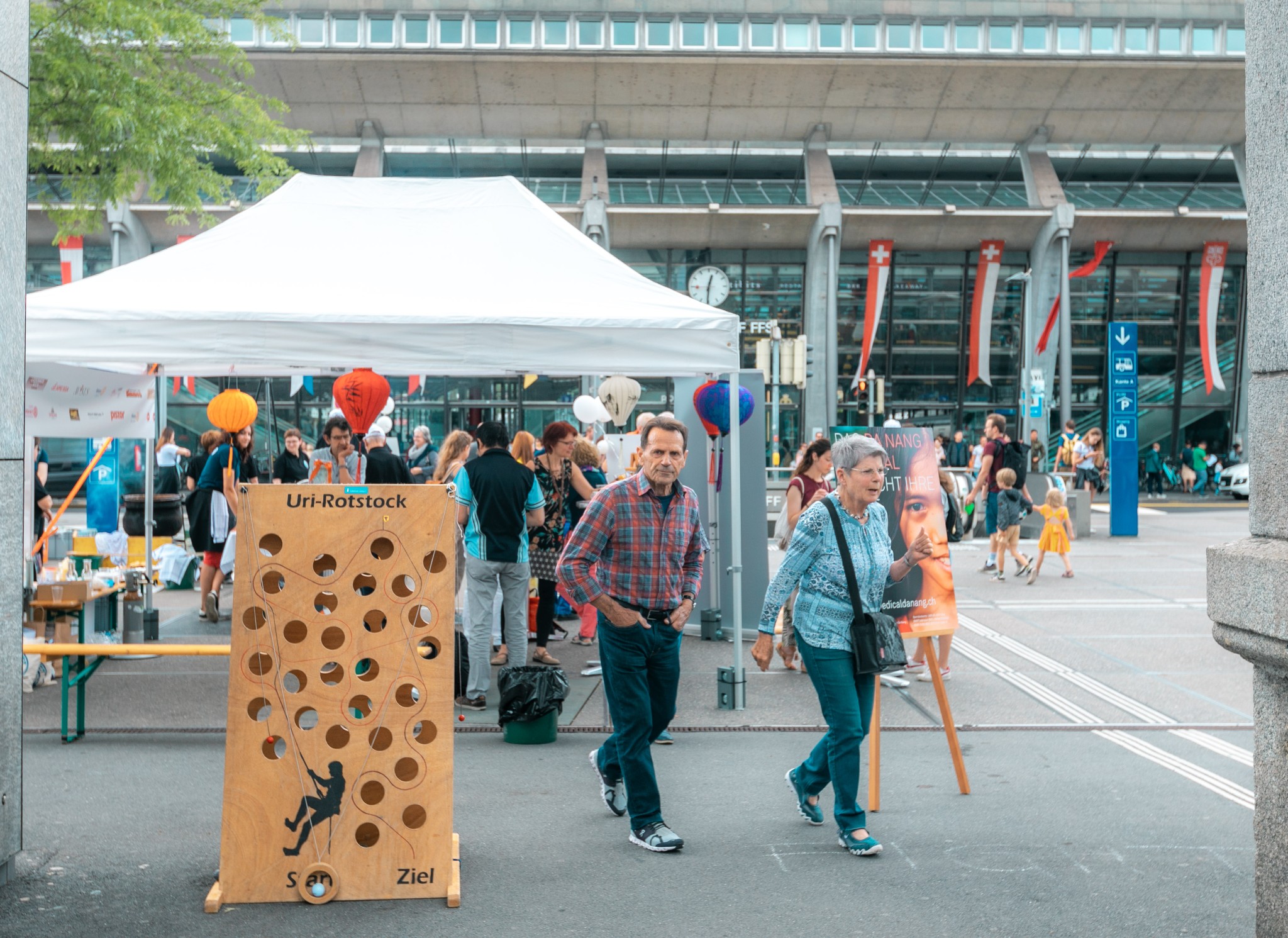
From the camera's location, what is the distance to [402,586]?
4.61 meters

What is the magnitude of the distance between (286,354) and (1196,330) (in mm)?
35054

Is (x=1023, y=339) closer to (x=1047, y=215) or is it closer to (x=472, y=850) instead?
(x=1047, y=215)

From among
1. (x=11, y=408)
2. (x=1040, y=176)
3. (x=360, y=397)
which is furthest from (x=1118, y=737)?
(x=1040, y=176)

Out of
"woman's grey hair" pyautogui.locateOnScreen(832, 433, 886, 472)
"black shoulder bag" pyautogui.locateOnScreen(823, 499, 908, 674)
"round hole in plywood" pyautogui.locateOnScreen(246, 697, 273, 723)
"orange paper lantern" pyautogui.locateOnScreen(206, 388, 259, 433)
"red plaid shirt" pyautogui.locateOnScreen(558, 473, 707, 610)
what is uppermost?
"orange paper lantern" pyautogui.locateOnScreen(206, 388, 259, 433)

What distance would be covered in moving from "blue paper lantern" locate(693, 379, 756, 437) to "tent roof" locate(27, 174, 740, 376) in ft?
4.79

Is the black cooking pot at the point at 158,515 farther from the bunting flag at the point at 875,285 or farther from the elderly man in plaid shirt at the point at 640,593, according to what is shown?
the bunting flag at the point at 875,285

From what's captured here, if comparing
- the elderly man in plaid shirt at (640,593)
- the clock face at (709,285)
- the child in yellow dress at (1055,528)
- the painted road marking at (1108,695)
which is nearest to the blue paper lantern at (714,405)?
the painted road marking at (1108,695)

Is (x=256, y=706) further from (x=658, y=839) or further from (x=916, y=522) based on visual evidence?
(x=916, y=522)

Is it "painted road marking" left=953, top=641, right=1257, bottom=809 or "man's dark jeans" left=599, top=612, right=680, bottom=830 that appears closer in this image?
"man's dark jeans" left=599, top=612, right=680, bottom=830

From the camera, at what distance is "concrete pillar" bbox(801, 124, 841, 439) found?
31250 millimetres

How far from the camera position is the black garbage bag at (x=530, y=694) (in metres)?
6.83

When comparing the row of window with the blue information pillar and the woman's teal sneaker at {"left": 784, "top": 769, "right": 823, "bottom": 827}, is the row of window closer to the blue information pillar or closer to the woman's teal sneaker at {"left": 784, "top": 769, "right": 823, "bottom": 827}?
the blue information pillar

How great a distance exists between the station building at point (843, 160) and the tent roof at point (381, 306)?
67.0 ft

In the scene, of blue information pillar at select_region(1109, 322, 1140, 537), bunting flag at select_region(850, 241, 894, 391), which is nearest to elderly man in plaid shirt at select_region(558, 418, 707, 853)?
blue information pillar at select_region(1109, 322, 1140, 537)
